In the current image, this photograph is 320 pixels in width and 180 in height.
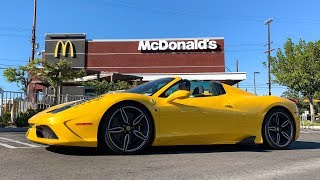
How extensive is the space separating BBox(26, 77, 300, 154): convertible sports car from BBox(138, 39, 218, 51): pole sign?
3926 centimetres

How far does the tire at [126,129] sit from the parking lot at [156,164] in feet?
0.55

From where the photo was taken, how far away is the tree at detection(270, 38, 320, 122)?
3353 cm

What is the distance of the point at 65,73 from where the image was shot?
74.6 ft

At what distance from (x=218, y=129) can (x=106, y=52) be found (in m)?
42.7

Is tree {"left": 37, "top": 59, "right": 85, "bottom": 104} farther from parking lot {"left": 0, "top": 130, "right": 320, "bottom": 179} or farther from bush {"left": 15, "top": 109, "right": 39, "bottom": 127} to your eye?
parking lot {"left": 0, "top": 130, "right": 320, "bottom": 179}

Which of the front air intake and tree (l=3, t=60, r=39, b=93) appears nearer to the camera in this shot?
the front air intake

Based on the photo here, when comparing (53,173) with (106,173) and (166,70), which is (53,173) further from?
(166,70)

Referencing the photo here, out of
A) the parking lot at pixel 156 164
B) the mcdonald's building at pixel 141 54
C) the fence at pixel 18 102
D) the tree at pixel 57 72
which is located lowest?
the parking lot at pixel 156 164

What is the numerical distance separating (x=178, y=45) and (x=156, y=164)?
42.0 metres

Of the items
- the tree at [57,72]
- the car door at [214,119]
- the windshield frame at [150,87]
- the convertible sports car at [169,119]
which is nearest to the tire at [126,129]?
the convertible sports car at [169,119]

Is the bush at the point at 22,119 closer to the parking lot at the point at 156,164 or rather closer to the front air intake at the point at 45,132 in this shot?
the parking lot at the point at 156,164

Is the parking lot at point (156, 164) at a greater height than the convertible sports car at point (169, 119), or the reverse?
the convertible sports car at point (169, 119)

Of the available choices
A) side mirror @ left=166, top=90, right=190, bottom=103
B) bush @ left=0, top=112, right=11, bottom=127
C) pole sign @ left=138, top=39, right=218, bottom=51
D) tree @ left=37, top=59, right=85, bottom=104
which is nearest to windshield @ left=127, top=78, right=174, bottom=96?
side mirror @ left=166, top=90, right=190, bottom=103

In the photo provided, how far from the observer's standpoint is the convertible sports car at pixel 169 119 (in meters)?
5.35
